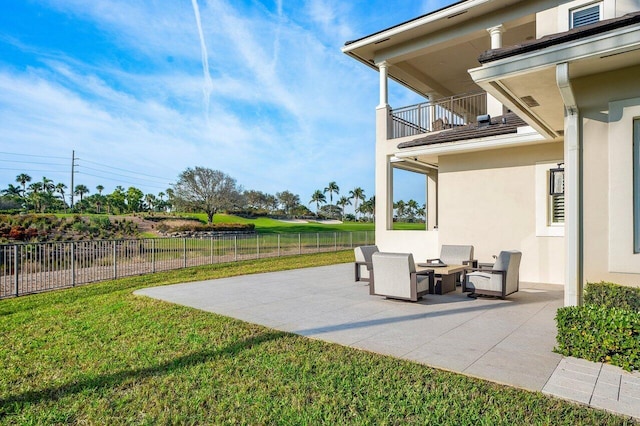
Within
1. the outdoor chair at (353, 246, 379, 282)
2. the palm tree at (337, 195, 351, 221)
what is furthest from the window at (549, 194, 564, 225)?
the palm tree at (337, 195, 351, 221)

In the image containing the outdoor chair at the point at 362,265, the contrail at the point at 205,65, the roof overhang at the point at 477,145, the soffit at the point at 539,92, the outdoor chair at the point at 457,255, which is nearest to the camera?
the soffit at the point at 539,92

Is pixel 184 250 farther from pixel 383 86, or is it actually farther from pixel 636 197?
pixel 636 197

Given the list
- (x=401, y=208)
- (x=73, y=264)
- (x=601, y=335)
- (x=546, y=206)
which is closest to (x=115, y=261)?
(x=73, y=264)

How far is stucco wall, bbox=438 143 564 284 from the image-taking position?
9.22 meters

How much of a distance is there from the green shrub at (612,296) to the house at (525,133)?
225 millimetres

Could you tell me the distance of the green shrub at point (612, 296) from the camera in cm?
423

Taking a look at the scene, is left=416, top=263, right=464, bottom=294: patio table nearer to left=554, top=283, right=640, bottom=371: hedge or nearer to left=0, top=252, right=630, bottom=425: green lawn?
left=554, top=283, right=640, bottom=371: hedge

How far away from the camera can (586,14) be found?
9070mm

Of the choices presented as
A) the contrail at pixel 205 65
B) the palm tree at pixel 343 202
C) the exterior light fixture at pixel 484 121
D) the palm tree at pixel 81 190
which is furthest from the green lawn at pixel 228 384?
the palm tree at pixel 343 202

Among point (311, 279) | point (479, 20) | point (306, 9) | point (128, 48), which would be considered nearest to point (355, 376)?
point (311, 279)

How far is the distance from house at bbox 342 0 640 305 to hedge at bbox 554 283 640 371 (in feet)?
1.04

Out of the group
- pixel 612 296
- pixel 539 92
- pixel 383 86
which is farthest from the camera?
pixel 383 86

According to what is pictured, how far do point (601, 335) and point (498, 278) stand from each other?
3.24 meters

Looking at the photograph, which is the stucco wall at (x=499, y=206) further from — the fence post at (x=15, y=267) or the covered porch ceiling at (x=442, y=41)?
the fence post at (x=15, y=267)
